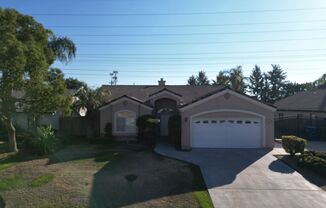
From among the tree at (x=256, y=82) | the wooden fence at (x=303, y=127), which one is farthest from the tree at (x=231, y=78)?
the wooden fence at (x=303, y=127)

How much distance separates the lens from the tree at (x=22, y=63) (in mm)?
17031

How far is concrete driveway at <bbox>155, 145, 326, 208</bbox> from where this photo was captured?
462 inches

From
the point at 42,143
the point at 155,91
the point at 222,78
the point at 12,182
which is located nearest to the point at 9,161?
the point at 42,143

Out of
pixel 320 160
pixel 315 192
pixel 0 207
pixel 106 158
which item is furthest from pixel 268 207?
pixel 106 158

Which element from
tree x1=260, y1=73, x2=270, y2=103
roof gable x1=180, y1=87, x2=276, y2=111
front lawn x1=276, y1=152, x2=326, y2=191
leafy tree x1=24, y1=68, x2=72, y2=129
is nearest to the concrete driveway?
front lawn x1=276, y1=152, x2=326, y2=191

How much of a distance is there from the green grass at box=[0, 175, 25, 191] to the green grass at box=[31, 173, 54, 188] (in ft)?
1.44

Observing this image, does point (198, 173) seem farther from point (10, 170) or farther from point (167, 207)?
point (10, 170)

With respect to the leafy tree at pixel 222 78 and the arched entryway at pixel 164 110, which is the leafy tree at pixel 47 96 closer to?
the arched entryway at pixel 164 110

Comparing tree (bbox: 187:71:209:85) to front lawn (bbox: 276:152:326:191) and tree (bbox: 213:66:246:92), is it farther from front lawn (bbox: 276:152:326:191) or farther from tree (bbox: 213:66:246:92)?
front lawn (bbox: 276:152:326:191)

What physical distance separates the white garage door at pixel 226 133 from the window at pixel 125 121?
6.10 m

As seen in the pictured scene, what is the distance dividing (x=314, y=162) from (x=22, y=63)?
567 inches

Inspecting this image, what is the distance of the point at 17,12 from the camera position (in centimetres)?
1894

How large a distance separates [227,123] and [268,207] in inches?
431

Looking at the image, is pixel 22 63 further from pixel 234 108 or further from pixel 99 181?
pixel 234 108
